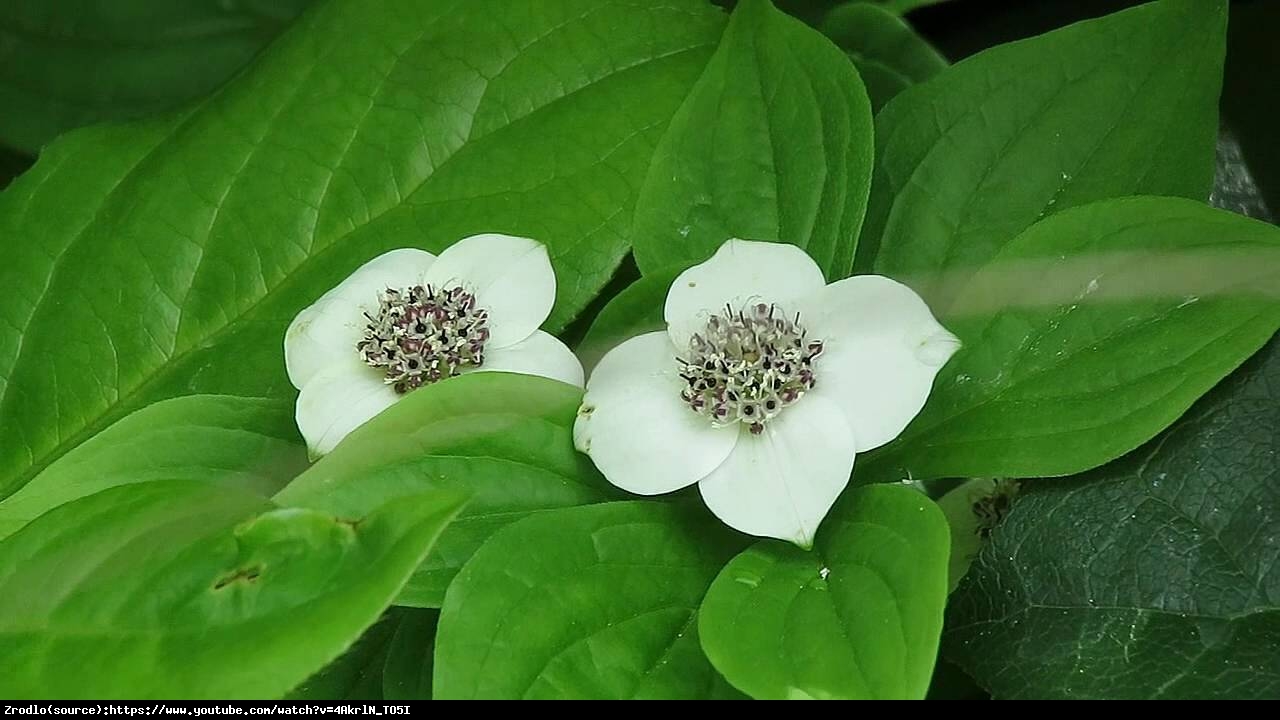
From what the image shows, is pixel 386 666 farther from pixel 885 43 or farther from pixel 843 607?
pixel 885 43

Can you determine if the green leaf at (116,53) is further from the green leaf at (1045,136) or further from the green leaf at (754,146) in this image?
the green leaf at (1045,136)

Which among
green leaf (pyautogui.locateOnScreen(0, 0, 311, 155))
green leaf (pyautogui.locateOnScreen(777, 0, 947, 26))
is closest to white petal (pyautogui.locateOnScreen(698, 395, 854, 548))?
green leaf (pyautogui.locateOnScreen(777, 0, 947, 26))

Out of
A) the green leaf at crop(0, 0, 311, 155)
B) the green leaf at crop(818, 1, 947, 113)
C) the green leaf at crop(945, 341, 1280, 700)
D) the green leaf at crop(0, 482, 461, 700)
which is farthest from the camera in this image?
the green leaf at crop(0, 0, 311, 155)

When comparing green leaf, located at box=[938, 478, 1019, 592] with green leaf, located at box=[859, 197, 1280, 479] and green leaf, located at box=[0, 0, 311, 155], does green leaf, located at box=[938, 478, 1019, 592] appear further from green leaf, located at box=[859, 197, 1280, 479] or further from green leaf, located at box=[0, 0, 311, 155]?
green leaf, located at box=[0, 0, 311, 155]

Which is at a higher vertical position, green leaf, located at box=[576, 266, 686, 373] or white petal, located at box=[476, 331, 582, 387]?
green leaf, located at box=[576, 266, 686, 373]

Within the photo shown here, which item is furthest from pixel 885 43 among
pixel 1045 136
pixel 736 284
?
pixel 736 284

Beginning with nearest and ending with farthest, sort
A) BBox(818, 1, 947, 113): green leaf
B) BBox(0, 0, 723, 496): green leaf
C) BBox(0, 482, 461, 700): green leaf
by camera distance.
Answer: BBox(0, 482, 461, 700): green leaf, BBox(0, 0, 723, 496): green leaf, BBox(818, 1, 947, 113): green leaf
